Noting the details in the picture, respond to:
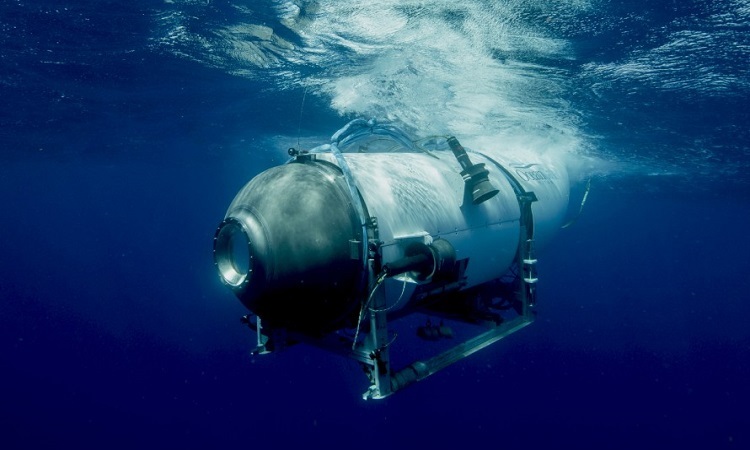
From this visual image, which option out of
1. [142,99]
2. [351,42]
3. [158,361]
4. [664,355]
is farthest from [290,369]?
[664,355]

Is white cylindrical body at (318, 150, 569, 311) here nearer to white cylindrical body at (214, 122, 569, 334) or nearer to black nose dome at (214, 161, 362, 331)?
white cylindrical body at (214, 122, 569, 334)

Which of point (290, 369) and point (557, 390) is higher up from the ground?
point (290, 369)

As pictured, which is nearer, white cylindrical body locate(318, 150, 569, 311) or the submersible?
the submersible

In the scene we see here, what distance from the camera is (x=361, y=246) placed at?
3482 millimetres

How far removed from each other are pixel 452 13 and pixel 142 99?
11.8 m

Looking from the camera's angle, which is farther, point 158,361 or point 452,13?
point 158,361

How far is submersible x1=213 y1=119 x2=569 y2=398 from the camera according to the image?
338 cm

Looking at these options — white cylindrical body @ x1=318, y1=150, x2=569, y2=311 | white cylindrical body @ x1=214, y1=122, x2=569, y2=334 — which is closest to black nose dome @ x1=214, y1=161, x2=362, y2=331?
white cylindrical body @ x1=214, y1=122, x2=569, y2=334

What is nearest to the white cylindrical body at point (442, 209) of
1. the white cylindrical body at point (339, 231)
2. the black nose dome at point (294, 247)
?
the white cylindrical body at point (339, 231)

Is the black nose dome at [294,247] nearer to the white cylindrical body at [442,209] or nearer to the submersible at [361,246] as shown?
the submersible at [361,246]

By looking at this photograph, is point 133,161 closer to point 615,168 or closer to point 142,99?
point 142,99

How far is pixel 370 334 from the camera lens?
12.0 feet

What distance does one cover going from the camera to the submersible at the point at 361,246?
338cm

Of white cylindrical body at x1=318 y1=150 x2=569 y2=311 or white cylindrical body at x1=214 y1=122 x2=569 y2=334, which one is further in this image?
white cylindrical body at x1=318 y1=150 x2=569 y2=311
